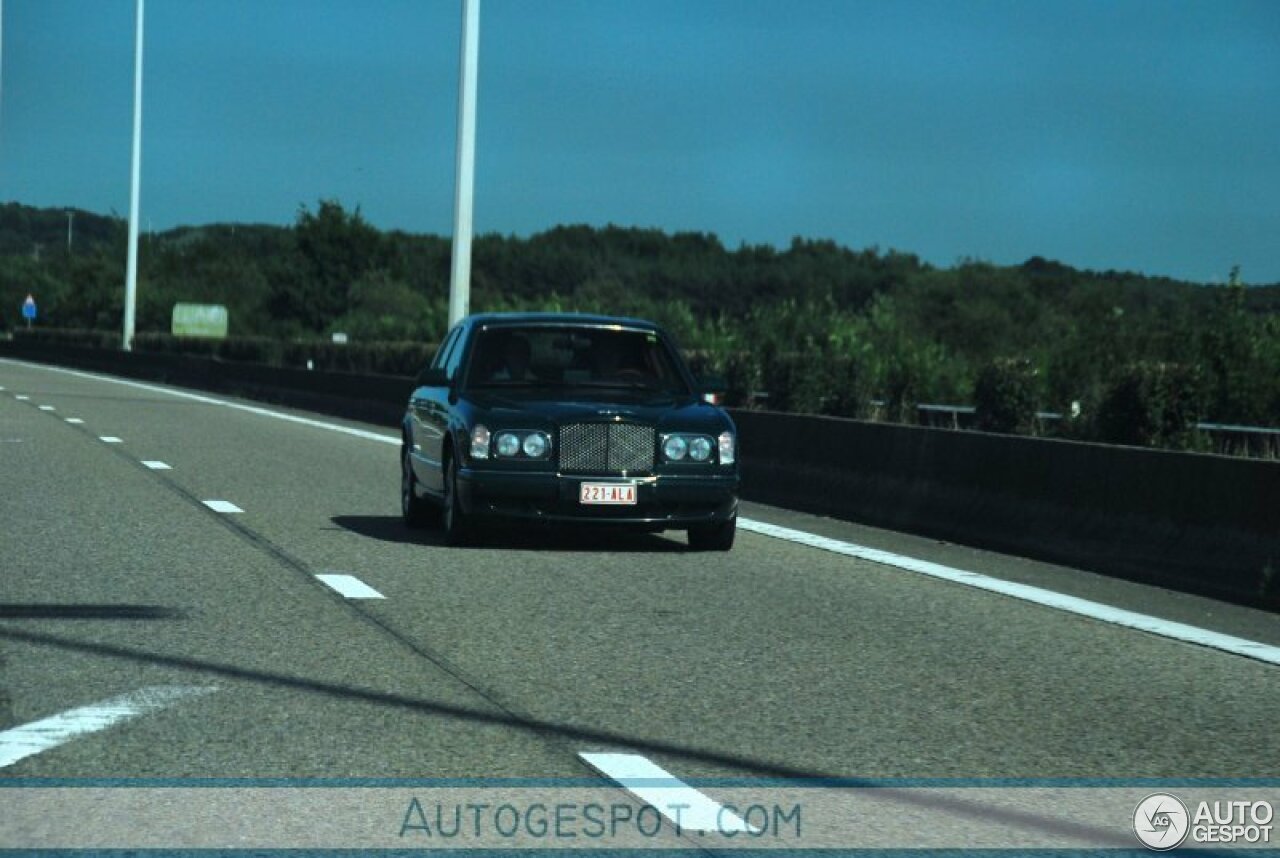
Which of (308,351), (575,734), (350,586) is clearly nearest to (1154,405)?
(350,586)

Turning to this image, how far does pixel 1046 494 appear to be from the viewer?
47.5ft

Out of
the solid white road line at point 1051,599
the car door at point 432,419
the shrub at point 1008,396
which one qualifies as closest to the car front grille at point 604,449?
the car door at point 432,419

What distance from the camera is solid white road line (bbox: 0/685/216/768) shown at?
6.97 m

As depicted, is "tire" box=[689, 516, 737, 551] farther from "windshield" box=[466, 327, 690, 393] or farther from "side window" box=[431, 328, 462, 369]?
"side window" box=[431, 328, 462, 369]

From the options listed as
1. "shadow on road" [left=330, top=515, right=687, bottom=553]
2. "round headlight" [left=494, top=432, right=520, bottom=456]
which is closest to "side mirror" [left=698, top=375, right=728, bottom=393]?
"shadow on road" [left=330, top=515, right=687, bottom=553]

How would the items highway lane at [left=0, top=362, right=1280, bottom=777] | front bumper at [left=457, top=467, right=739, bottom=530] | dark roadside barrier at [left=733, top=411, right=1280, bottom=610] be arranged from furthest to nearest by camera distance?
front bumper at [left=457, top=467, right=739, bottom=530] < dark roadside barrier at [left=733, top=411, right=1280, bottom=610] < highway lane at [left=0, top=362, right=1280, bottom=777]

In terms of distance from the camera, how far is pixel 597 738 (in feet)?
24.0

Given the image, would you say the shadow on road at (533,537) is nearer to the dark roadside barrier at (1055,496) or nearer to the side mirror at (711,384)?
the side mirror at (711,384)

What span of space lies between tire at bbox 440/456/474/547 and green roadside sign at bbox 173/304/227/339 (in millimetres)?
97310

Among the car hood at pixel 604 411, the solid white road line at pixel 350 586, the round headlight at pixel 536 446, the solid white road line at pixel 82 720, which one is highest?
the car hood at pixel 604 411

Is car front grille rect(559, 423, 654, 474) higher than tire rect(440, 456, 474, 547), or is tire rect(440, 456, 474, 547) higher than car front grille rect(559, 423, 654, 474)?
car front grille rect(559, 423, 654, 474)

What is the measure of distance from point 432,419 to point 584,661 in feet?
19.7

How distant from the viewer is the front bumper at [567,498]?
13.5 meters

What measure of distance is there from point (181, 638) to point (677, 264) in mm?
160137
